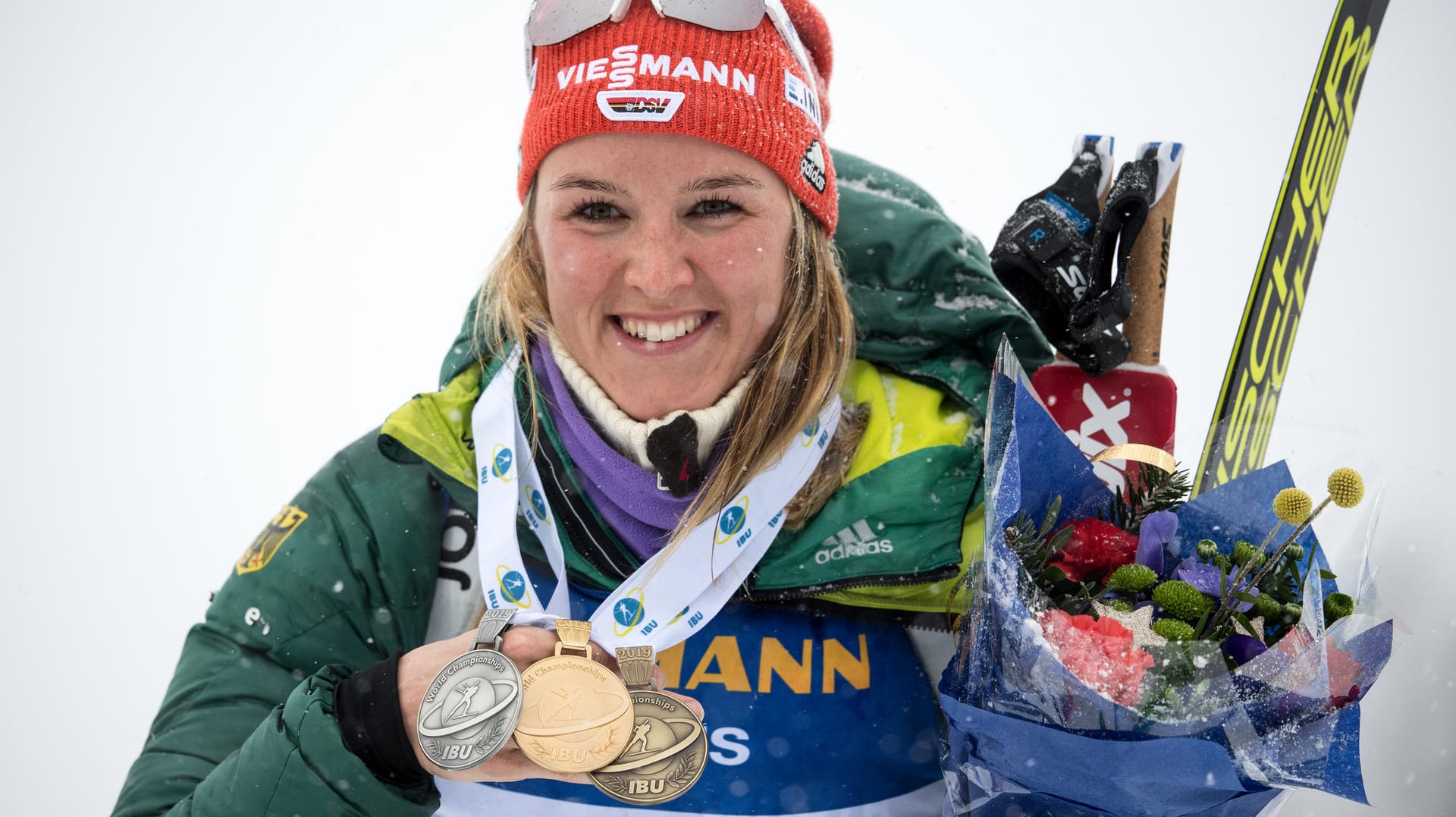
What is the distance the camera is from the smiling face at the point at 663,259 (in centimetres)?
168

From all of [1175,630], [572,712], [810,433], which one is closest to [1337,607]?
[1175,630]

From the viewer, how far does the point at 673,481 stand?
1.76 m

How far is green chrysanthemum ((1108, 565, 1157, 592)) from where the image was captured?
48.7 inches

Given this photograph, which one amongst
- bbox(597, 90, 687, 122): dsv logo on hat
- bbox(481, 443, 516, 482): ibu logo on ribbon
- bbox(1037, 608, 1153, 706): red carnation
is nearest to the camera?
bbox(1037, 608, 1153, 706): red carnation

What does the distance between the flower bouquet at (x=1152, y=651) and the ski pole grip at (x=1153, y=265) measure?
0.60 meters

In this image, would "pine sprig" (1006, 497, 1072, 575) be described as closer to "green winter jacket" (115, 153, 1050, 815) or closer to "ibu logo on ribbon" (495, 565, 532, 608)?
"green winter jacket" (115, 153, 1050, 815)

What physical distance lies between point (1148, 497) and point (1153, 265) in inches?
26.5

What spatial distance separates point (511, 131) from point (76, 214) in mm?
1863

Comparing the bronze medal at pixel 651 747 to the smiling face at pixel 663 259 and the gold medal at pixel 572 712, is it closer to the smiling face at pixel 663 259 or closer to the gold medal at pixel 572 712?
the gold medal at pixel 572 712

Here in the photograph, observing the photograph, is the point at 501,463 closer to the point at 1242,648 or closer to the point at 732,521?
the point at 732,521

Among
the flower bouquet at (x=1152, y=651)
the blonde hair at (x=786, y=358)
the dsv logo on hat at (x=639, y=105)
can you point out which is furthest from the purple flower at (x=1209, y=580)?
the dsv logo on hat at (x=639, y=105)

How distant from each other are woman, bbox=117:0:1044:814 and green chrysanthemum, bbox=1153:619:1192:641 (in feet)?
1.87

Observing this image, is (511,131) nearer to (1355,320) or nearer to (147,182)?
(147,182)

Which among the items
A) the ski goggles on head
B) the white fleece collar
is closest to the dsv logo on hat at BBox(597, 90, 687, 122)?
the ski goggles on head
